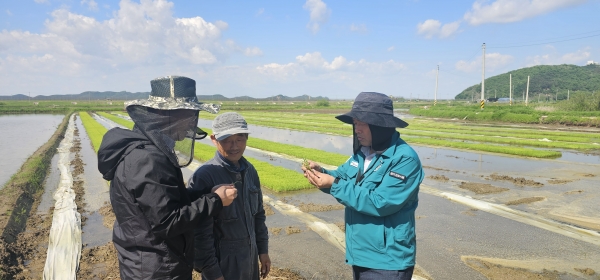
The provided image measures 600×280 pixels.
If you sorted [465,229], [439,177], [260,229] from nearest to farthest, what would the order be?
[260,229], [465,229], [439,177]

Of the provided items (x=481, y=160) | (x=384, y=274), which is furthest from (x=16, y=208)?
(x=481, y=160)

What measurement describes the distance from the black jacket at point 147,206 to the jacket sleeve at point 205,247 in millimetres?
227

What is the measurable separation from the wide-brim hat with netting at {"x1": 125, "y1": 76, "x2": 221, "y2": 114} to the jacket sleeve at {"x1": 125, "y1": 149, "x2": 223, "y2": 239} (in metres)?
0.32

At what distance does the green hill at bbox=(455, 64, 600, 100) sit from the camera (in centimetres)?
12656

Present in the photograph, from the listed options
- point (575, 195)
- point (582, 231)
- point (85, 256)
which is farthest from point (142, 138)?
point (575, 195)

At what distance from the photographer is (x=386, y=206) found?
2.33m

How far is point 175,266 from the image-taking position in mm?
2055

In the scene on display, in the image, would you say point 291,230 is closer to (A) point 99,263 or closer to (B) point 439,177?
(A) point 99,263

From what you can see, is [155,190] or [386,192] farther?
[386,192]

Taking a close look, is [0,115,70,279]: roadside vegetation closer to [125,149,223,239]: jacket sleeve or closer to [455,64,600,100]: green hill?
[125,149,223,239]: jacket sleeve

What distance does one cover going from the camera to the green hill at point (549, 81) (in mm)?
126562

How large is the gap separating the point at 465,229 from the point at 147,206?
21.5 ft

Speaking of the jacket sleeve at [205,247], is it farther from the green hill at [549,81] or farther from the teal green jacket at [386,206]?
the green hill at [549,81]

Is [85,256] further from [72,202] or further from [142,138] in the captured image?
[142,138]
